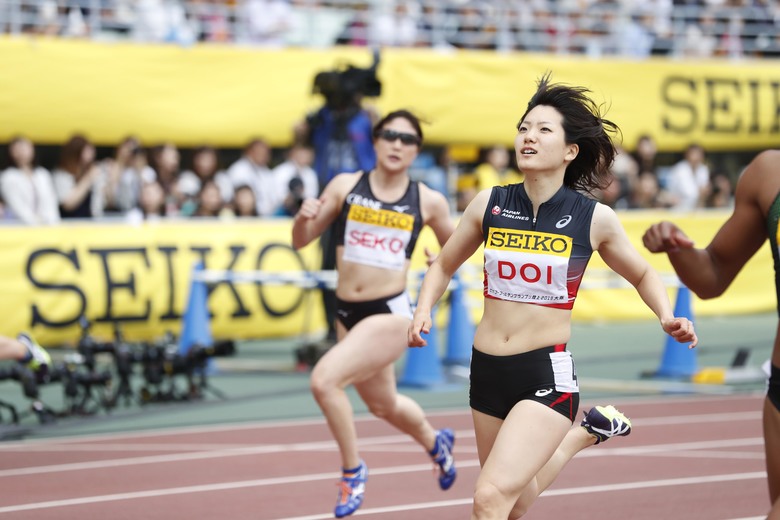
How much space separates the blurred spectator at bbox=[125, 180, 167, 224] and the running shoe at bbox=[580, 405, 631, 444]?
34.0 ft

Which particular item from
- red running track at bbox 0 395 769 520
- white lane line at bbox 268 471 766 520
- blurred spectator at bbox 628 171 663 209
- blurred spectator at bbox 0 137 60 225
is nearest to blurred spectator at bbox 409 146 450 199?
blurred spectator at bbox 628 171 663 209

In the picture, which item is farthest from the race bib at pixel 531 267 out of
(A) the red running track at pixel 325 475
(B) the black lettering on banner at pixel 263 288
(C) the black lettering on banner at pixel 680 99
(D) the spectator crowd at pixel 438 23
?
(C) the black lettering on banner at pixel 680 99

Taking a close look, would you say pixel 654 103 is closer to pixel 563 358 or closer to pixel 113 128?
pixel 113 128

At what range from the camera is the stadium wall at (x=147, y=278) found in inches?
589

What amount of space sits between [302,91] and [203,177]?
234 centimetres

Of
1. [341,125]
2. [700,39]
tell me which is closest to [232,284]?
[341,125]

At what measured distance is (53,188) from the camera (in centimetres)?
1602

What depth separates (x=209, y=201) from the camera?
53.4 feet

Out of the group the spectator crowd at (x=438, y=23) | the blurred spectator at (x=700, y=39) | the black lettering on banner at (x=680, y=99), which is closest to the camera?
the spectator crowd at (x=438, y=23)

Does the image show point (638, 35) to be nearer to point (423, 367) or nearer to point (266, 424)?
point (423, 367)

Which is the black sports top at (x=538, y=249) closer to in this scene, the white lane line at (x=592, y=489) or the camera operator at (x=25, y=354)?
the white lane line at (x=592, y=489)

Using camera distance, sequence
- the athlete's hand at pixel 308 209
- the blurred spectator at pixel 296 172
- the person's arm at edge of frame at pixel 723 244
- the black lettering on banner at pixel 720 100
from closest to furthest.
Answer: the person's arm at edge of frame at pixel 723 244
the athlete's hand at pixel 308 209
the blurred spectator at pixel 296 172
the black lettering on banner at pixel 720 100

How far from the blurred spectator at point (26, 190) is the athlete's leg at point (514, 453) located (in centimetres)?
1057

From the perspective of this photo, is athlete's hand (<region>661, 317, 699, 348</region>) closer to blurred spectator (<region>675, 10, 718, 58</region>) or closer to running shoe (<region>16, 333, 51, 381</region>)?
running shoe (<region>16, 333, 51, 381</region>)
